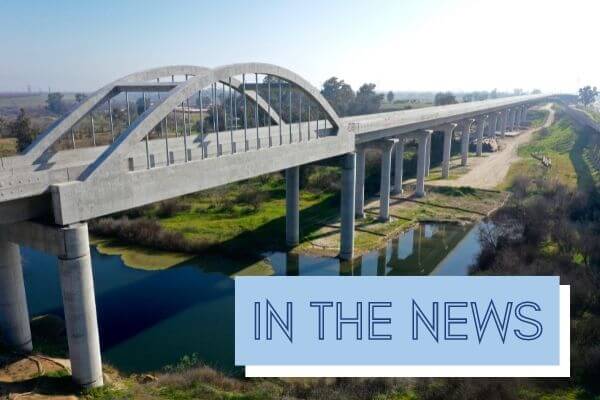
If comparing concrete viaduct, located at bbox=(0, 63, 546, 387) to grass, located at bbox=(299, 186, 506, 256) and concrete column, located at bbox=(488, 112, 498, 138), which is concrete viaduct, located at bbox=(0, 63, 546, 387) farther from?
concrete column, located at bbox=(488, 112, 498, 138)

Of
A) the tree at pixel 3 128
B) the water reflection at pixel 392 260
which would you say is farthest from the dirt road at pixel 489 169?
the tree at pixel 3 128

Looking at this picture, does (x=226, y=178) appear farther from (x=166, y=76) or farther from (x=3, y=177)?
(x=3, y=177)

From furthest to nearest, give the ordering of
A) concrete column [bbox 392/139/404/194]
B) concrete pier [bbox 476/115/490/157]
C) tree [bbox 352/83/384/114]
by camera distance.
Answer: tree [bbox 352/83/384/114]
concrete pier [bbox 476/115/490/157]
concrete column [bbox 392/139/404/194]

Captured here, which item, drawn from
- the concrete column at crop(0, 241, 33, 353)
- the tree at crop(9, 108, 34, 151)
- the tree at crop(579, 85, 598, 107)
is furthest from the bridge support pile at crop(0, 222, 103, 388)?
the tree at crop(579, 85, 598, 107)

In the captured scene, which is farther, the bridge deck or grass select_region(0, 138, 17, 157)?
grass select_region(0, 138, 17, 157)

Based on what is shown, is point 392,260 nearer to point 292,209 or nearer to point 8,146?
point 292,209

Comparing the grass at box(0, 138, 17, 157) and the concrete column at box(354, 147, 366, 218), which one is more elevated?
the grass at box(0, 138, 17, 157)
